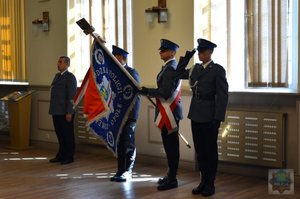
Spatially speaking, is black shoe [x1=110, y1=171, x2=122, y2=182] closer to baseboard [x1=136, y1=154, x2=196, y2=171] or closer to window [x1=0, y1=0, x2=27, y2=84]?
baseboard [x1=136, y1=154, x2=196, y2=171]

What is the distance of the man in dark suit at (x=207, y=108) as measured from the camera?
4621 mm

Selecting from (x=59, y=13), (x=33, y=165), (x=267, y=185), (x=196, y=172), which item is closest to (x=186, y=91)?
(x=196, y=172)

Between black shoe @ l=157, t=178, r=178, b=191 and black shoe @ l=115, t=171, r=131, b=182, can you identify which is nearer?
black shoe @ l=157, t=178, r=178, b=191

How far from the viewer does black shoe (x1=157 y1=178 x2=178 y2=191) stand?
4993mm

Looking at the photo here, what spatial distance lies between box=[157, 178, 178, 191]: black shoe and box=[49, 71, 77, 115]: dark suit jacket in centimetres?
196

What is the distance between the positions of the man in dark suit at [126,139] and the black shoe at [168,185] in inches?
21.9

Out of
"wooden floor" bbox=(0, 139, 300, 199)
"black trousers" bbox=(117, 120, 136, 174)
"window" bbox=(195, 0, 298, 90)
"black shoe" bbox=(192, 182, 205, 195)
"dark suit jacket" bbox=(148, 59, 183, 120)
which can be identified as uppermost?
"window" bbox=(195, 0, 298, 90)

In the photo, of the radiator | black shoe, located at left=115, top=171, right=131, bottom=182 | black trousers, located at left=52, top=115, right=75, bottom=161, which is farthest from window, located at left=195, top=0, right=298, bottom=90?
black trousers, located at left=52, top=115, right=75, bottom=161

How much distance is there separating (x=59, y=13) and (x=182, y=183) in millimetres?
3634

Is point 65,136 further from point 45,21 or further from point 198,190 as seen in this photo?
point 198,190

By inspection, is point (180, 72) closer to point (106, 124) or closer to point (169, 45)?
point (169, 45)

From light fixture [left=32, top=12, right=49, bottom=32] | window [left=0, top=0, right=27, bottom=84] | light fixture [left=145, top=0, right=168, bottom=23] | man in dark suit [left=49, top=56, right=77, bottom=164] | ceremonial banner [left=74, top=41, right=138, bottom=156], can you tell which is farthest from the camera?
window [left=0, top=0, right=27, bottom=84]

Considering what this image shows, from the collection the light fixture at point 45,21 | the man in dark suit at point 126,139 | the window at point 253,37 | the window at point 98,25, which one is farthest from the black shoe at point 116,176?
the light fixture at point 45,21

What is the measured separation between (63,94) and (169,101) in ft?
6.78
